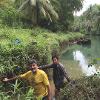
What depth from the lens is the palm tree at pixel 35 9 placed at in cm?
3434

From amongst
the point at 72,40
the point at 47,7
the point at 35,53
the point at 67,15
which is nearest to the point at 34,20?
the point at 47,7

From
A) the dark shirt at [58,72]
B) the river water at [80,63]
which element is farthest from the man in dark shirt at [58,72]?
the river water at [80,63]

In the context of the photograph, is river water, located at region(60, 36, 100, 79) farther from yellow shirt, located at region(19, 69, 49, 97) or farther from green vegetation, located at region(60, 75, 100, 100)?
yellow shirt, located at region(19, 69, 49, 97)

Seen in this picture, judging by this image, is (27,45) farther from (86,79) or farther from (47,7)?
(47,7)

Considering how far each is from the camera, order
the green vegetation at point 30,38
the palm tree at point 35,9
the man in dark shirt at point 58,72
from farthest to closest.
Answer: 1. the palm tree at point 35,9
2. the man in dark shirt at point 58,72
3. the green vegetation at point 30,38

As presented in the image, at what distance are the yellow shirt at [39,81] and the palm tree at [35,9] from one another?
2710 cm

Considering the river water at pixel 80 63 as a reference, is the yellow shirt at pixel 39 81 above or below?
above

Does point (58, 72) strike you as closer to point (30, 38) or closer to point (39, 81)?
point (39, 81)

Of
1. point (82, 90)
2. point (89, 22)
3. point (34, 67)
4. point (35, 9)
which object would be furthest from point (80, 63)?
point (89, 22)

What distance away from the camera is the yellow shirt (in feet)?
22.3

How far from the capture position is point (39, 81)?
685 cm

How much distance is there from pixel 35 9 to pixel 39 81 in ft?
95.2

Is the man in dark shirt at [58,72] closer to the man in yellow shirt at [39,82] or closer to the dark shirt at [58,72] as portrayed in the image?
the dark shirt at [58,72]

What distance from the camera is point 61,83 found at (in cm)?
908
